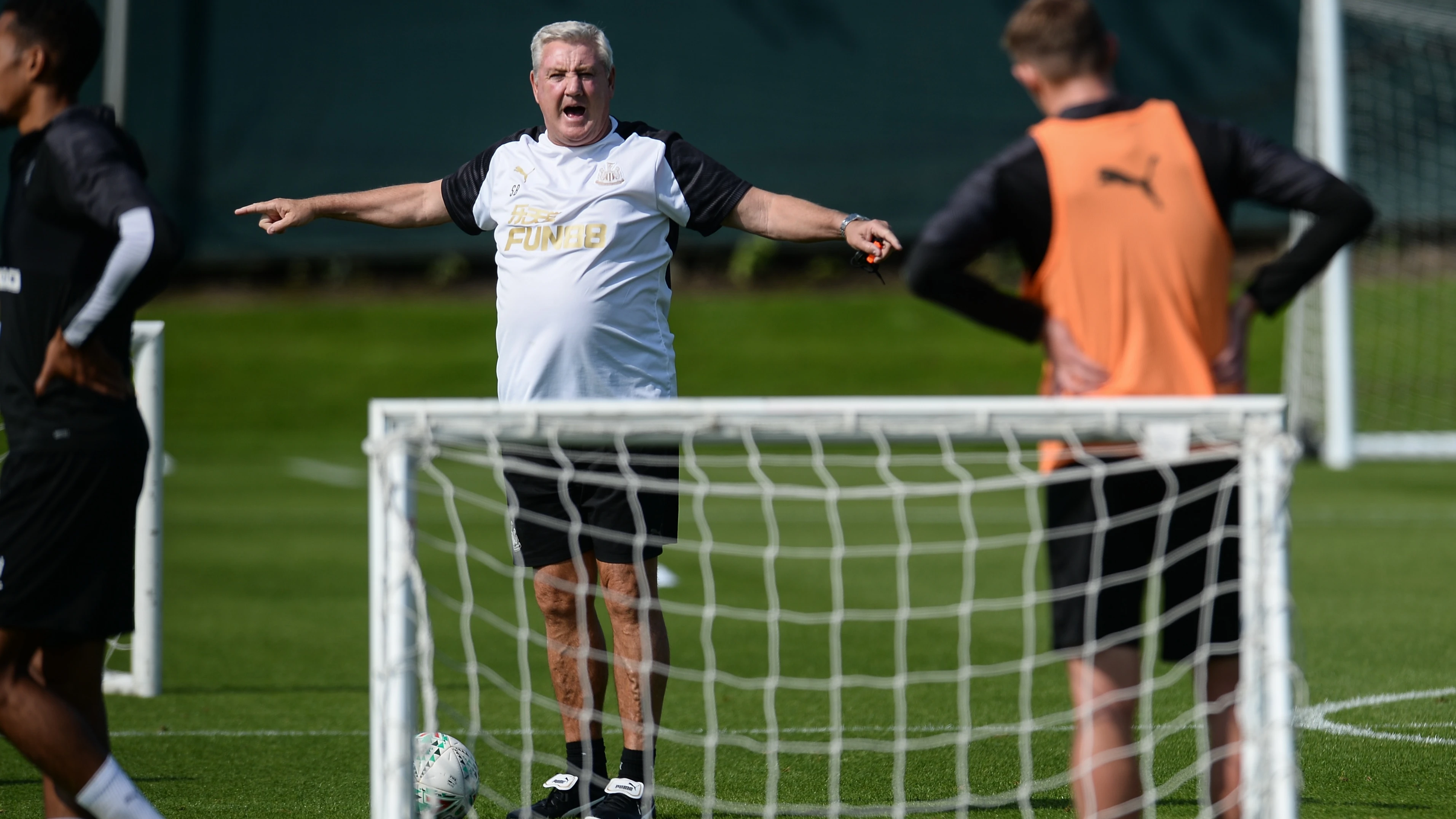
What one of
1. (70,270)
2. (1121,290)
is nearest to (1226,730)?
(1121,290)

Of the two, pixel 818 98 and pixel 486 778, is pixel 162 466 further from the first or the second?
pixel 818 98

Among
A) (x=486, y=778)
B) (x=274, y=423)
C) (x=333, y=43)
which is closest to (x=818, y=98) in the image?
(x=333, y=43)

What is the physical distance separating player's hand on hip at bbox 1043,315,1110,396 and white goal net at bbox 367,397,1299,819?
0.10 meters

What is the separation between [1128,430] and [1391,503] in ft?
31.3

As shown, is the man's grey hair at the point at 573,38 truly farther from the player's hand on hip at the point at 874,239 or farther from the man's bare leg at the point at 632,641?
the man's bare leg at the point at 632,641

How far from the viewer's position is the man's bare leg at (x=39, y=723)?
2912mm

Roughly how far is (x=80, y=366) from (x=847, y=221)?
1751mm

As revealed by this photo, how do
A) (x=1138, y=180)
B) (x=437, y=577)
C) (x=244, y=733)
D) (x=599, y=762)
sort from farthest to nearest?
(x=437, y=577) < (x=244, y=733) < (x=599, y=762) < (x=1138, y=180)

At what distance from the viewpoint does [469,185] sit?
3990 mm

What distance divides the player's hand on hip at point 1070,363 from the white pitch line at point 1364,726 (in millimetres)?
1914

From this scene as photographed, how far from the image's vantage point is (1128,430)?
2.76 meters

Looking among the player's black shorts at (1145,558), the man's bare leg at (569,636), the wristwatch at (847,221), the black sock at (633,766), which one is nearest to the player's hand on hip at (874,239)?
the wristwatch at (847,221)

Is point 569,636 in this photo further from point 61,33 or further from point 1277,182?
point 1277,182

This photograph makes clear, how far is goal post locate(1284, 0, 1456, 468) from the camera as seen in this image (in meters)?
13.4
